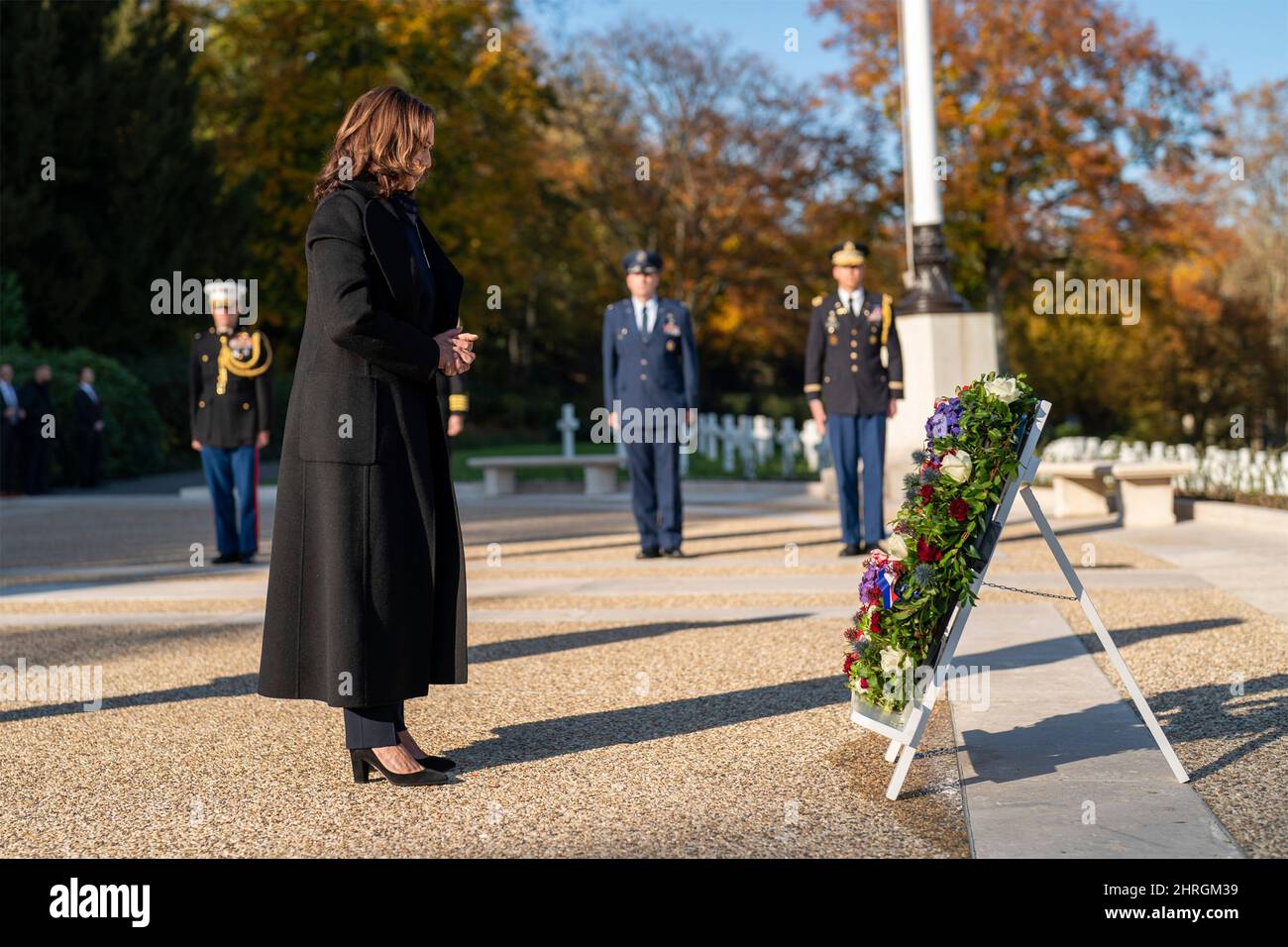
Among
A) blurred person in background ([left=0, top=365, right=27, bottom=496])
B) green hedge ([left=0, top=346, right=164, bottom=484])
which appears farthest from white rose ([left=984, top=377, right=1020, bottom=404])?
green hedge ([left=0, top=346, right=164, bottom=484])

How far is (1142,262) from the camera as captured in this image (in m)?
30.0

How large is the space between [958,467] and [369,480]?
1.73m

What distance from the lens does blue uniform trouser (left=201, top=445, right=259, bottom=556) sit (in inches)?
434

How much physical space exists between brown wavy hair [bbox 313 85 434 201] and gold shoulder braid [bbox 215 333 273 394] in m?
6.49

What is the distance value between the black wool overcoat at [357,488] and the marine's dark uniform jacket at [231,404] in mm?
6436

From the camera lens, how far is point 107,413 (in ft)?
84.1

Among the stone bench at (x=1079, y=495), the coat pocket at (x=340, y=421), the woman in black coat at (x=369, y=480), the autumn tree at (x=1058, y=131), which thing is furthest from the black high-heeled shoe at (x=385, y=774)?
the autumn tree at (x=1058, y=131)

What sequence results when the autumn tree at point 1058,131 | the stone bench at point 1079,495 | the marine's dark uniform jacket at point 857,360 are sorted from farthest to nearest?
the autumn tree at point 1058,131 < the stone bench at point 1079,495 < the marine's dark uniform jacket at point 857,360

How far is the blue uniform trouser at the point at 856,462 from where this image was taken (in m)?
10.8

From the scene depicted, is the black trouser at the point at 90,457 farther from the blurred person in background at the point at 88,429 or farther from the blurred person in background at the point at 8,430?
the blurred person in background at the point at 8,430

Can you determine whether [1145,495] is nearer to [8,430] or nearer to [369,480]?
[369,480]

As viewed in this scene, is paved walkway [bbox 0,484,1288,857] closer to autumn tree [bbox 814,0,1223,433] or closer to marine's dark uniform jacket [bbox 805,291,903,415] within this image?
marine's dark uniform jacket [bbox 805,291,903,415]

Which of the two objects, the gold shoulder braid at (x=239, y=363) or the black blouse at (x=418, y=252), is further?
the gold shoulder braid at (x=239, y=363)
